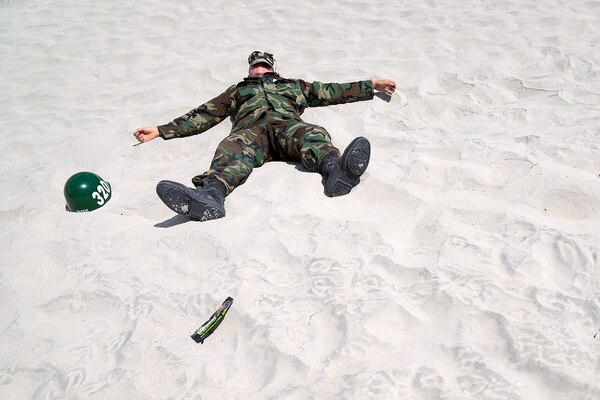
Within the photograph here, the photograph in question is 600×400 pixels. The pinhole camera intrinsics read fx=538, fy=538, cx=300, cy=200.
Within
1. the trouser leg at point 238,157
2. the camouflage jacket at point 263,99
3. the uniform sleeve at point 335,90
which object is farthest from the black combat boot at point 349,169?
the uniform sleeve at point 335,90

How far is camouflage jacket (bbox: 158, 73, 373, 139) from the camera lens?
3.61m

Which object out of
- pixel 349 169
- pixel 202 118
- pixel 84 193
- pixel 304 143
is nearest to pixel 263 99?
pixel 202 118

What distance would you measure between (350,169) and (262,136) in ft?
2.84

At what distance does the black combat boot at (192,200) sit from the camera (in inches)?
98.0

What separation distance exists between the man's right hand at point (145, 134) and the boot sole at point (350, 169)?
1.49 metres

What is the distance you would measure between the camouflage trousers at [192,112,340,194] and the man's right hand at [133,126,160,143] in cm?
63

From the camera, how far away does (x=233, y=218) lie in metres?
2.64

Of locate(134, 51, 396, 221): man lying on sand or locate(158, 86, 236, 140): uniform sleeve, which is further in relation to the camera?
locate(158, 86, 236, 140): uniform sleeve

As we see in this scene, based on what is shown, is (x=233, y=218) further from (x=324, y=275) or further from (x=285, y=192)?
(x=324, y=275)

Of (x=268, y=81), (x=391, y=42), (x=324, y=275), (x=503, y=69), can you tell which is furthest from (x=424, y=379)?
(x=391, y=42)

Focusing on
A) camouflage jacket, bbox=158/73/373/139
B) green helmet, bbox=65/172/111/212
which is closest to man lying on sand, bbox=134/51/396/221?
camouflage jacket, bbox=158/73/373/139

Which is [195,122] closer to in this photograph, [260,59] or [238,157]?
[260,59]

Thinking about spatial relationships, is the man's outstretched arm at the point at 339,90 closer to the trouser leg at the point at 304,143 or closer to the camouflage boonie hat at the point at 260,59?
the camouflage boonie hat at the point at 260,59

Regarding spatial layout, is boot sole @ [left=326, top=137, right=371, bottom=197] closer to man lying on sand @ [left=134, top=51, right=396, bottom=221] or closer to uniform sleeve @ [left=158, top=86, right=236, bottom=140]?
man lying on sand @ [left=134, top=51, right=396, bottom=221]
